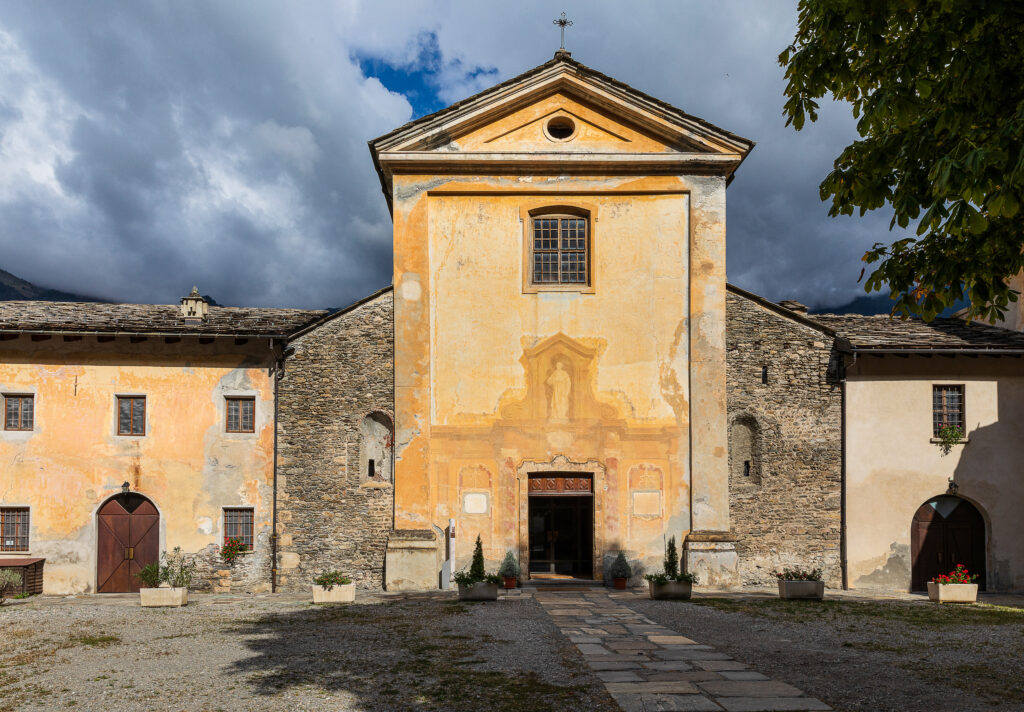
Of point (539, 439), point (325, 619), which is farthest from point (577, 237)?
point (325, 619)

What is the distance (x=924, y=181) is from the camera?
20.7 ft

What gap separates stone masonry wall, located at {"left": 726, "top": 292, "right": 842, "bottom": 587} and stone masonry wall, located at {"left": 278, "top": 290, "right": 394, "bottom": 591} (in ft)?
26.2

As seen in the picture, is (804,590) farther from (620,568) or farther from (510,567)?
(510,567)

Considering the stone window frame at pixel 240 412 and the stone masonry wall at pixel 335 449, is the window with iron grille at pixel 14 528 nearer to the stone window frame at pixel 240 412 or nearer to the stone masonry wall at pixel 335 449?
the stone window frame at pixel 240 412

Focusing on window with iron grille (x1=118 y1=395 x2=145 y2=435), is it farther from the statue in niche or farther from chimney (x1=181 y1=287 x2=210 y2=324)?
the statue in niche

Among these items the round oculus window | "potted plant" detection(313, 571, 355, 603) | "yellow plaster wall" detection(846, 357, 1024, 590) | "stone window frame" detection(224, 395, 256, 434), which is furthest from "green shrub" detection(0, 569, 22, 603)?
"yellow plaster wall" detection(846, 357, 1024, 590)

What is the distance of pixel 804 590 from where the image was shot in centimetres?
1521

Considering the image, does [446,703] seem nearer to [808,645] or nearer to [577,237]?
[808,645]

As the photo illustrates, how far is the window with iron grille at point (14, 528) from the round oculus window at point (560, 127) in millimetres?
14950

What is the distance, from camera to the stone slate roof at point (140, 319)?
58.0ft

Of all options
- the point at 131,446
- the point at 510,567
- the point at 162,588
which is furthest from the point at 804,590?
the point at 131,446

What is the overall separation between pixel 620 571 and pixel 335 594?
239 inches

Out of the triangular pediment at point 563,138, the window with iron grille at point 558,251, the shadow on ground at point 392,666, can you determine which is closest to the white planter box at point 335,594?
the shadow on ground at point 392,666

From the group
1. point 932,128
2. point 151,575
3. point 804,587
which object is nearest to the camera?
point 932,128
